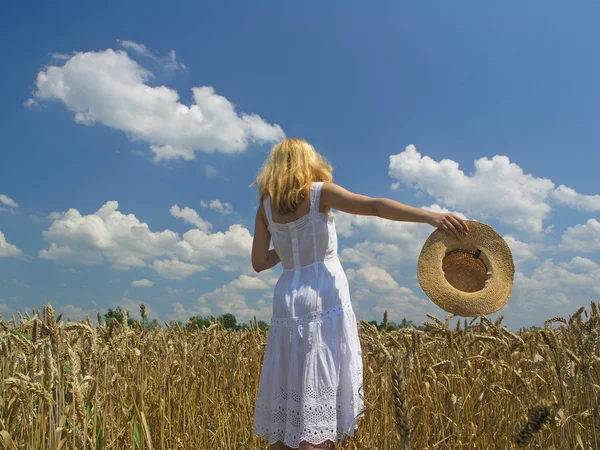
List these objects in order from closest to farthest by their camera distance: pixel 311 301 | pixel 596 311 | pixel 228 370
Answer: pixel 311 301
pixel 596 311
pixel 228 370

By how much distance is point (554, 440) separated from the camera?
93.5 inches

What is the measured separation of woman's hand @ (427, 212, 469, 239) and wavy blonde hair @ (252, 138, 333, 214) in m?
0.65

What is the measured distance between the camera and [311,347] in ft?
9.01

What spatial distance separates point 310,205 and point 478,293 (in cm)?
112

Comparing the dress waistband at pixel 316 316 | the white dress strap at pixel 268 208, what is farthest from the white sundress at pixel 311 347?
the white dress strap at pixel 268 208

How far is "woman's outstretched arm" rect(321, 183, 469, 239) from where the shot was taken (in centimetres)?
274

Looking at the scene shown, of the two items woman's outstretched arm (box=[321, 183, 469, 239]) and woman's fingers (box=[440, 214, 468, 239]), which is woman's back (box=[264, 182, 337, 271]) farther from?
woman's fingers (box=[440, 214, 468, 239])

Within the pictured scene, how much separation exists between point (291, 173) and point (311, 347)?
962mm

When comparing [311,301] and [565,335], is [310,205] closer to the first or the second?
[311,301]

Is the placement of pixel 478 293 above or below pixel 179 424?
above

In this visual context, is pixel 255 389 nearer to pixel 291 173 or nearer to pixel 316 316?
pixel 316 316

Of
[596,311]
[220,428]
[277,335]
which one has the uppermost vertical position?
[596,311]

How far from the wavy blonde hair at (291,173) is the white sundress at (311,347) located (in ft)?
0.30

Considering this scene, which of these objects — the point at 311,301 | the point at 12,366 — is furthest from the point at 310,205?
the point at 12,366
